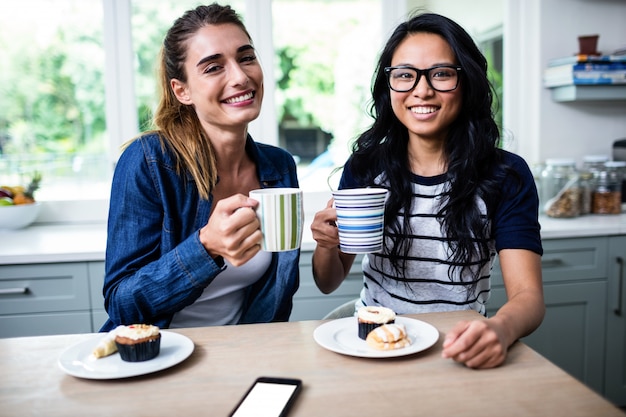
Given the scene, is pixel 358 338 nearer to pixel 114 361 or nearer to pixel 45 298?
pixel 114 361

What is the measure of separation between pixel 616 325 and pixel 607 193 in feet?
1.94

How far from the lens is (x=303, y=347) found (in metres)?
1.03

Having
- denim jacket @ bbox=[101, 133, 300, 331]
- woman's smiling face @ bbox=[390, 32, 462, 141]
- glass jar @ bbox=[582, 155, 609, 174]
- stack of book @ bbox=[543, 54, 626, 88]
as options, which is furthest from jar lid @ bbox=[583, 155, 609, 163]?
denim jacket @ bbox=[101, 133, 300, 331]

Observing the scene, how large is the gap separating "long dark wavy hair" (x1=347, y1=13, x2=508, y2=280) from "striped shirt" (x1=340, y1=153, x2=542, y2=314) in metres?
0.02

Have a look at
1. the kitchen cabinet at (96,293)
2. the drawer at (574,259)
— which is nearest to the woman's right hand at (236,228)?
the kitchen cabinet at (96,293)

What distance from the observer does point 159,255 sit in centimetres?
134

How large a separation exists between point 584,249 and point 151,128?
5.62 ft

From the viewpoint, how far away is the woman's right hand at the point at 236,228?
1.03m

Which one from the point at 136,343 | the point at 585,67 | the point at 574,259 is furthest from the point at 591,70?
the point at 136,343

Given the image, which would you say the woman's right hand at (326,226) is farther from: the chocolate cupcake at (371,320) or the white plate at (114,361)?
the white plate at (114,361)

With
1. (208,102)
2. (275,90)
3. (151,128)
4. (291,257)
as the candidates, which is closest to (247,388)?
(291,257)

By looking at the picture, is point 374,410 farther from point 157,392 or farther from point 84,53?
point 84,53

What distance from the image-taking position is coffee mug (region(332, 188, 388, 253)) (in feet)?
3.56

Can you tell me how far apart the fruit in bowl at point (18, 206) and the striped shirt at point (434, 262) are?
1693 mm
